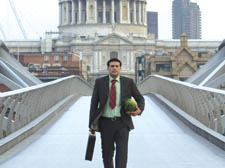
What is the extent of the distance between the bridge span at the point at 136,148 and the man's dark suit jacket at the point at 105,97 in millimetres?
1846

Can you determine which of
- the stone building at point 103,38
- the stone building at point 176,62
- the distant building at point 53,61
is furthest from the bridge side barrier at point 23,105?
the stone building at point 103,38

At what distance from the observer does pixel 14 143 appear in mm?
12836

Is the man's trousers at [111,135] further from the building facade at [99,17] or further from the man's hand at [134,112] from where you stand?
the building facade at [99,17]

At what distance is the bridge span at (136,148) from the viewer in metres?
11.0

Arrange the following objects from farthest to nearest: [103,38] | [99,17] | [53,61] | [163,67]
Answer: [99,17] < [103,38] < [163,67] < [53,61]

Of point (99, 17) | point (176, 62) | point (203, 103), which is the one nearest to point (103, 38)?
point (99, 17)

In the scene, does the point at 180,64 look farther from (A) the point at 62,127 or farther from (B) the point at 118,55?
(A) the point at 62,127

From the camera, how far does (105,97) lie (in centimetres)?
901

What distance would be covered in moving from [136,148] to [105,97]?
4.02 meters

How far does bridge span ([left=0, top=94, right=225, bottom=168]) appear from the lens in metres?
11.0

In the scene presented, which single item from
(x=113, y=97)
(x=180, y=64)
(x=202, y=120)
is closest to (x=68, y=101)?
(x=202, y=120)

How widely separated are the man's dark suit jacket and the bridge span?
1.85 meters

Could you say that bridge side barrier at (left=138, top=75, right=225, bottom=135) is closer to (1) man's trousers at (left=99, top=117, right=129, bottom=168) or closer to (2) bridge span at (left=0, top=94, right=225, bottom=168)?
(2) bridge span at (left=0, top=94, right=225, bottom=168)

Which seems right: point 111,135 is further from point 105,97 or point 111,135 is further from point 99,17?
point 99,17
